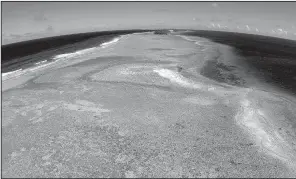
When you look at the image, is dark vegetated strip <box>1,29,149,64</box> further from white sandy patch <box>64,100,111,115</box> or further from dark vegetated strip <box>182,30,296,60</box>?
dark vegetated strip <box>182,30,296,60</box>

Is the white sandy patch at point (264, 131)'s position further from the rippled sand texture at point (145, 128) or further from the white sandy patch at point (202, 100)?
the white sandy patch at point (202, 100)

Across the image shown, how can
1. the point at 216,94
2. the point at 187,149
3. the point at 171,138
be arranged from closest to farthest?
the point at 187,149
the point at 171,138
the point at 216,94

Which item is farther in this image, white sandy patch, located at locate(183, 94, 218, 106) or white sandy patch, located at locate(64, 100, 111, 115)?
white sandy patch, located at locate(183, 94, 218, 106)

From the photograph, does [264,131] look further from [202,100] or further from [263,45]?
[263,45]

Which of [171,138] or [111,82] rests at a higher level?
[111,82]

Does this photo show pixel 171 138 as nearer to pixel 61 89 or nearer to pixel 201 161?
pixel 201 161

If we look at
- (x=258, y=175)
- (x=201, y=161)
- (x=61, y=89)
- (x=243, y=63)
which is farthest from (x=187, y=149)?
(x=243, y=63)

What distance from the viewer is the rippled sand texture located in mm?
13133

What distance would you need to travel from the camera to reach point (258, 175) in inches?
505

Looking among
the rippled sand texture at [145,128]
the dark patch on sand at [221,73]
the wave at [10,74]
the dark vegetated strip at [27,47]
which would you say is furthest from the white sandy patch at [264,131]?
the dark vegetated strip at [27,47]

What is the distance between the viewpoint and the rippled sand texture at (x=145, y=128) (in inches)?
517

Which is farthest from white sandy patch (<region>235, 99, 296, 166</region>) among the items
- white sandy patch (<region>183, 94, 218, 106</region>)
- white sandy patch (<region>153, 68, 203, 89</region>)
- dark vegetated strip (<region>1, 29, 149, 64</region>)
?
dark vegetated strip (<region>1, 29, 149, 64</region>)

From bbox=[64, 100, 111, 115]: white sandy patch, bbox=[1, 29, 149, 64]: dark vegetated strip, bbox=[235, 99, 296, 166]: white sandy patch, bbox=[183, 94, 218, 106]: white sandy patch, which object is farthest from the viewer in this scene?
bbox=[1, 29, 149, 64]: dark vegetated strip

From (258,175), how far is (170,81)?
15.8 m
